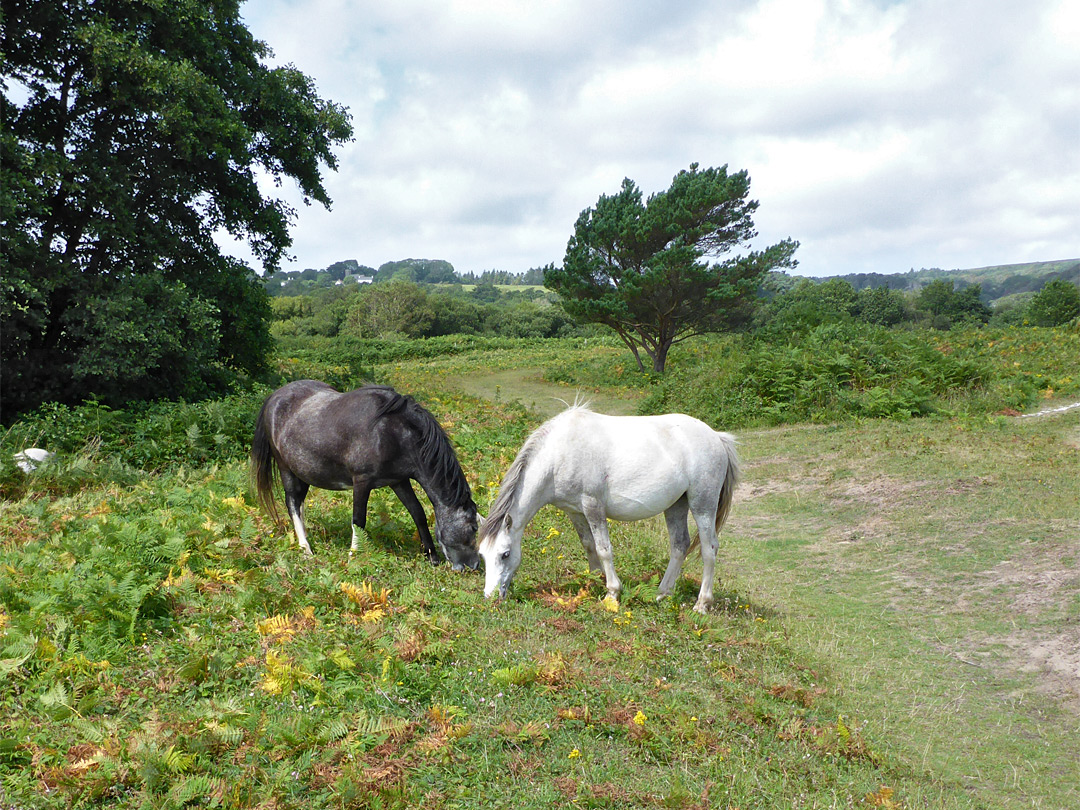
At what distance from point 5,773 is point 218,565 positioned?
2.71 m

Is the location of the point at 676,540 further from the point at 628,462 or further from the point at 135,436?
the point at 135,436

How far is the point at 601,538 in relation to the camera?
689 centimetres

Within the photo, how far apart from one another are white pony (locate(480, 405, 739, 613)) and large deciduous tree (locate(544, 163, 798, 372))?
21037 mm

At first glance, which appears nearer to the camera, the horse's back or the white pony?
the white pony

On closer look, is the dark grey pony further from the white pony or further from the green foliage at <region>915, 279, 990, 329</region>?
the green foliage at <region>915, 279, 990, 329</region>

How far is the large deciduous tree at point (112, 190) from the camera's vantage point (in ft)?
43.1

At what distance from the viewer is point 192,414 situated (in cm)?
1276

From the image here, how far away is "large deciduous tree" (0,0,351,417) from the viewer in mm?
13133

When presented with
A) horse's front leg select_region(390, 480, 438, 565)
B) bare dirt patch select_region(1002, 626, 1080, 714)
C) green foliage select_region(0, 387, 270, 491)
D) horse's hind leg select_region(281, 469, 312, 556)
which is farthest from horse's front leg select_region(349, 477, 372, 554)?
bare dirt patch select_region(1002, 626, 1080, 714)

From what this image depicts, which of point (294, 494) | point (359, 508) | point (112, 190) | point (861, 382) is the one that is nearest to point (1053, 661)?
point (359, 508)

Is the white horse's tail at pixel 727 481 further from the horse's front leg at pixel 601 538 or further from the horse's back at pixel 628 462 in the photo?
the horse's front leg at pixel 601 538

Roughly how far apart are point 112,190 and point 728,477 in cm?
1446

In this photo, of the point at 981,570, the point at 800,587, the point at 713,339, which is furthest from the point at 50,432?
the point at 713,339

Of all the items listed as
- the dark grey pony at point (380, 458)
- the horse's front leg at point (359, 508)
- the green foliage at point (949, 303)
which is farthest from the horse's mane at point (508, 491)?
the green foliage at point (949, 303)
